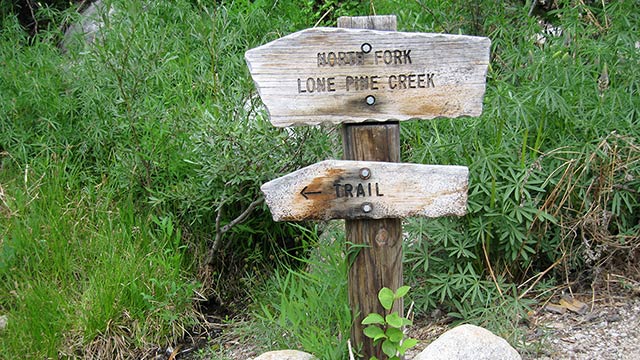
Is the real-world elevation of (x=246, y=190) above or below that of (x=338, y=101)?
below

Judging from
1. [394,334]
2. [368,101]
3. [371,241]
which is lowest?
[394,334]

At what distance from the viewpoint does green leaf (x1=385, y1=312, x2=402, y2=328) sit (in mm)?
3039

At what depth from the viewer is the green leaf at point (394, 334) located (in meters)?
3.08

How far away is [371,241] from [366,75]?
0.68m

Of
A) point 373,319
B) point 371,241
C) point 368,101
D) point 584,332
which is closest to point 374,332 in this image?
point 373,319

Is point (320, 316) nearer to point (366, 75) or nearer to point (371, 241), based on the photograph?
point (371, 241)

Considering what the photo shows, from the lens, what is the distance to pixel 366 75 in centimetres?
287

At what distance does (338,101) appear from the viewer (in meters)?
2.89

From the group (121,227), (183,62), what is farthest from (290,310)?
(183,62)

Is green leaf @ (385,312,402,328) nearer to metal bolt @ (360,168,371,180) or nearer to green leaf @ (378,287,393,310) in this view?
green leaf @ (378,287,393,310)

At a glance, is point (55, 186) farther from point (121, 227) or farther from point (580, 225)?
point (580, 225)

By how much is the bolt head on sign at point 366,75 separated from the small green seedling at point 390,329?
0.71 m

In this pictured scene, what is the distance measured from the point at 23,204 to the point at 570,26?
355 cm

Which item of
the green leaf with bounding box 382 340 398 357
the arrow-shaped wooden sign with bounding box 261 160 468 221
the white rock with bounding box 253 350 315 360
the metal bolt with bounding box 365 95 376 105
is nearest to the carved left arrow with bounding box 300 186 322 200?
the arrow-shaped wooden sign with bounding box 261 160 468 221
